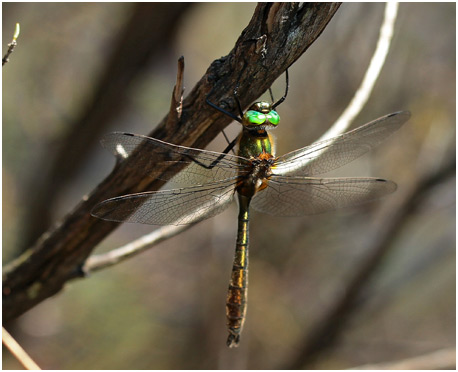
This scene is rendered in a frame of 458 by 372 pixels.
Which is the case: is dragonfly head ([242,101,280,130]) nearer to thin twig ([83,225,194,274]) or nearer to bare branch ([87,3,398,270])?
bare branch ([87,3,398,270])

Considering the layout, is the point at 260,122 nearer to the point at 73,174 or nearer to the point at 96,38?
the point at 73,174

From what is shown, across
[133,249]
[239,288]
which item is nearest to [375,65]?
[239,288]

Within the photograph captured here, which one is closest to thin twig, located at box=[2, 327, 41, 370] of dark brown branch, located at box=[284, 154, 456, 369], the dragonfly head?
the dragonfly head

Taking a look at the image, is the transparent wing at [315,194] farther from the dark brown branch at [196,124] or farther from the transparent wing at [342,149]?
the dark brown branch at [196,124]

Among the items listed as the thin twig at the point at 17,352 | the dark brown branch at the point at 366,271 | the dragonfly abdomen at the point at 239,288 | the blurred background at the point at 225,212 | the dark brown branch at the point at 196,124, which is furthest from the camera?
the blurred background at the point at 225,212

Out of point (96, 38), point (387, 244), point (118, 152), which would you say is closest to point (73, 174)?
point (96, 38)

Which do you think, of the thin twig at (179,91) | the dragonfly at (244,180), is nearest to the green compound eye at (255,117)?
the dragonfly at (244,180)

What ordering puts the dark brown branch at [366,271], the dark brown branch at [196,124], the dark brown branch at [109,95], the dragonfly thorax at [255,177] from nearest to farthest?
the dark brown branch at [196,124] < the dragonfly thorax at [255,177] < the dark brown branch at [109,95] < the dark brown branch at [366,271]
